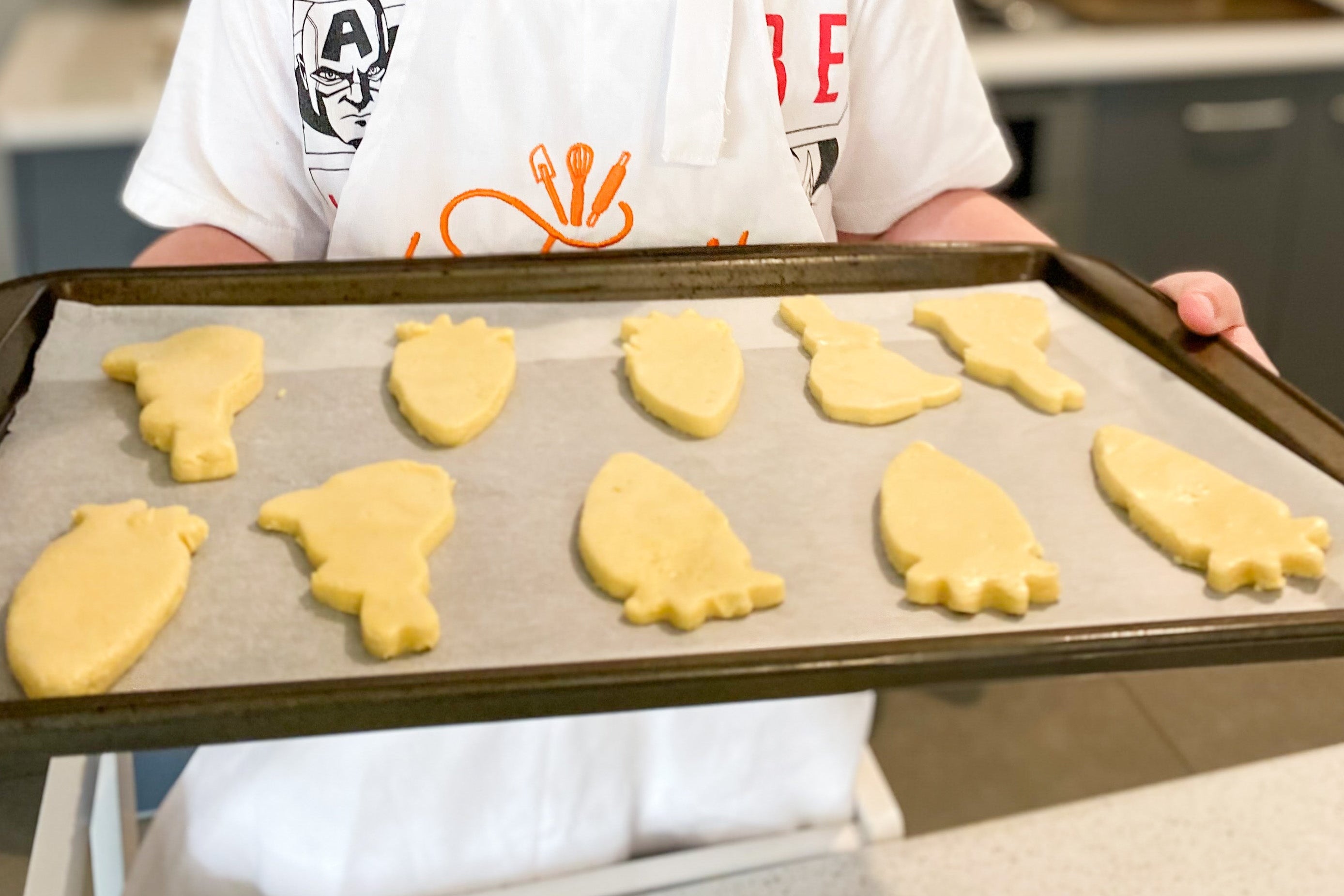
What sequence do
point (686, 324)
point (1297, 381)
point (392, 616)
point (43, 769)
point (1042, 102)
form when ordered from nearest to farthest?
point (392, 616) → point (43, 769) → point (686, 324) → point (1042, 102) → point (1297, 381)

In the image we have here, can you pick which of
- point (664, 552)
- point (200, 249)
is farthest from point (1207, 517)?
point (200, 249)

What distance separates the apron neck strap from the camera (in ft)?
2.81

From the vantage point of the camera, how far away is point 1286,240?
2033 mm

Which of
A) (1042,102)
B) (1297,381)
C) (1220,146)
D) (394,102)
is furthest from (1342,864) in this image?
(1297,381)

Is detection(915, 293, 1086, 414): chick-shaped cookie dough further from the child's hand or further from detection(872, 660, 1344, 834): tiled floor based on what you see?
detection(872, 660, 1344, 834): tiled floor

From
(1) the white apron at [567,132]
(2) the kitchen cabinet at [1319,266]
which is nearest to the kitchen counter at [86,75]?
(1) the white apron at [567,132]

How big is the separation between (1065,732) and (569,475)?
916 mm

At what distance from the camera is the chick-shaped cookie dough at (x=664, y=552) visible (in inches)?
24.2

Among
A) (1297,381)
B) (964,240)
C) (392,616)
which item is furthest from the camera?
(1297,381)

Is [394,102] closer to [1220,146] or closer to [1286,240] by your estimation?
[1220,146]

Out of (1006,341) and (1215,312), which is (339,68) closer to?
(1006,341)

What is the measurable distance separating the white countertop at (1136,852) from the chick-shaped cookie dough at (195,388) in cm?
41

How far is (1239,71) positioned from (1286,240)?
317 millimetres

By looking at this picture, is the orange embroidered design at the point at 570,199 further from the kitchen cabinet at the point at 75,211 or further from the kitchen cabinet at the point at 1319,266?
the kitchen cabinet at the point at 1319,266
